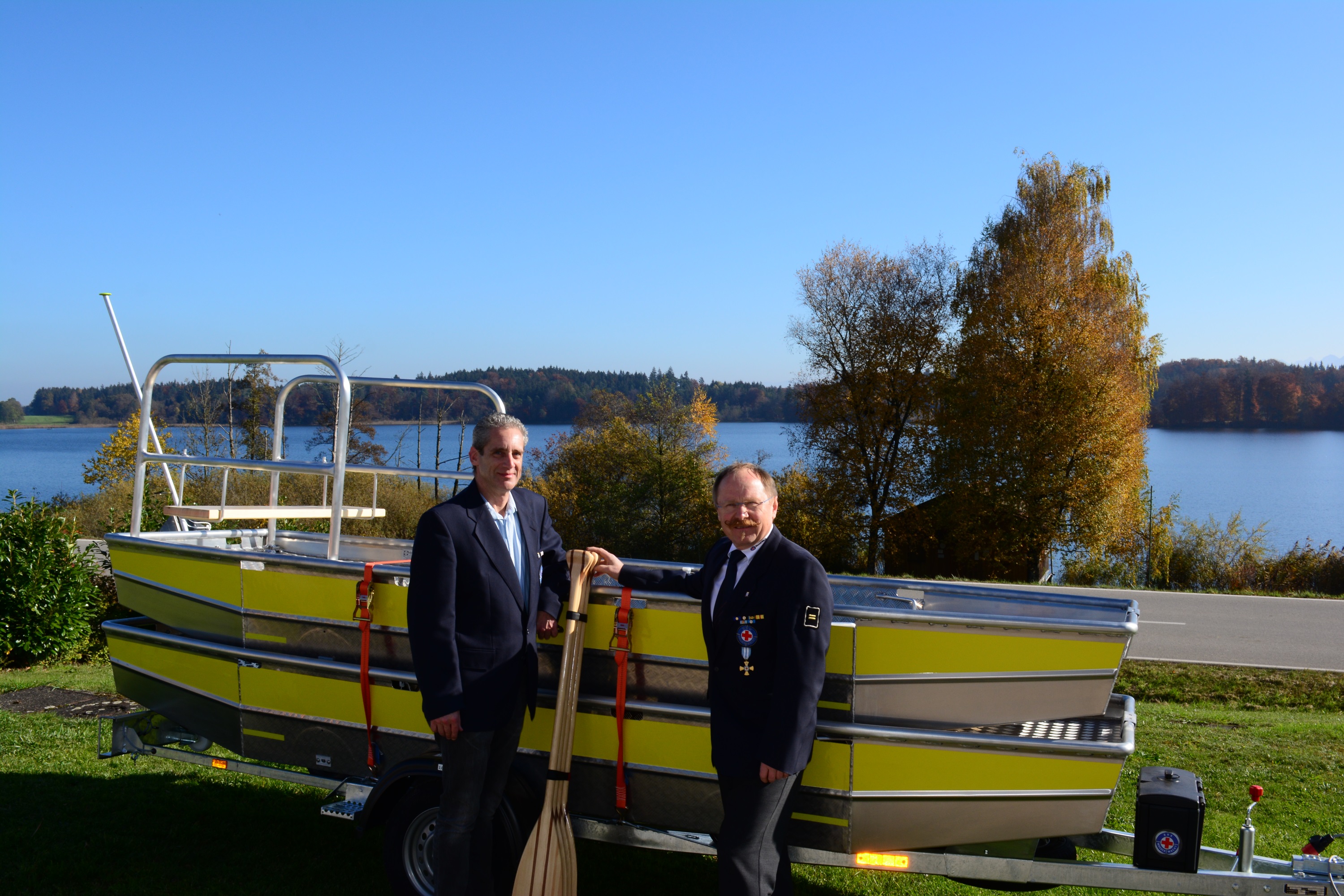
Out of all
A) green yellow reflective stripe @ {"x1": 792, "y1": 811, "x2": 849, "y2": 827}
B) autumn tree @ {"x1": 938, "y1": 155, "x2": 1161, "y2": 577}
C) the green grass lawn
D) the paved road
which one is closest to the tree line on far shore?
autumn tree @ {"x1": 938, "y1": 155, "x2": 1161, "y2": 577}

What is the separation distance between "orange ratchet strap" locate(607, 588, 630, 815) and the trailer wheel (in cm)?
44

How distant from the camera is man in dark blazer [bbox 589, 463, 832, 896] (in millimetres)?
3275

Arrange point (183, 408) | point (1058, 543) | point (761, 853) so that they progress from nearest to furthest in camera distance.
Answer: point (761, 853) < point (1058, 543) < point (183, 408)

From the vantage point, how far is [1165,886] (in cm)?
363

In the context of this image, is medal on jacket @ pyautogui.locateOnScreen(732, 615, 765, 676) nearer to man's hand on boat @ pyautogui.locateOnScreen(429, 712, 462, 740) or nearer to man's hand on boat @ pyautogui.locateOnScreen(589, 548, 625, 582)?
man's hand on boat @ pyautogui.locateOnScreen(589, 548, 625, 582)

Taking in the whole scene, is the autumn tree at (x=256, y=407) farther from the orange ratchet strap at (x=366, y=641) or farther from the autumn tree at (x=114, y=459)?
the orange ratchet strap at (x=366, y=641)

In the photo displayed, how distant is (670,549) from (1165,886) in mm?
35166

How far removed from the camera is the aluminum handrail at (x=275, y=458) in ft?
14.2

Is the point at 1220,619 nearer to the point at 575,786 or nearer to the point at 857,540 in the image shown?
the point at 575,786

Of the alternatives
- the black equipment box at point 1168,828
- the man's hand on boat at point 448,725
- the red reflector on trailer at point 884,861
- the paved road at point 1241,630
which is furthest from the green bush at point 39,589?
the paved road at point 1241,630

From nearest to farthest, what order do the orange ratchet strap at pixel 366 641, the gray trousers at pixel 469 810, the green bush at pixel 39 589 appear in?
the gray trousers at pixel 469 810
the orange ratchet strap at pixel 366 641
the green bush at pixel 39 589

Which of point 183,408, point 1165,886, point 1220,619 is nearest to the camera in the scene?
point 1165,886

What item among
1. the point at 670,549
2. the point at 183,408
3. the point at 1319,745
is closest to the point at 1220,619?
the point at 1319,745

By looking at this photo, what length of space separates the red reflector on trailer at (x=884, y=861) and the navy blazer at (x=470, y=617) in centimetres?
146
